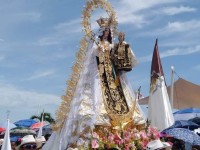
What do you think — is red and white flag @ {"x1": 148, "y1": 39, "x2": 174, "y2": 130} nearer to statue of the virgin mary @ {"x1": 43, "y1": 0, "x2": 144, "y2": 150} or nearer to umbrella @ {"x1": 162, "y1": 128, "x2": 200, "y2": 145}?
statue of the virgin mary @ {"x1": 43, "y1": 0, "x2": 144, "y2": 150}

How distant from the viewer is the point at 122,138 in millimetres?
10461

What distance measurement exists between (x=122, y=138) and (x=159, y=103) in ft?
14.4

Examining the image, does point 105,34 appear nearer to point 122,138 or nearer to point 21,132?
point 122,138

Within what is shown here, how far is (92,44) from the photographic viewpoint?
476 inches

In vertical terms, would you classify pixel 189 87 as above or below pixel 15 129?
above

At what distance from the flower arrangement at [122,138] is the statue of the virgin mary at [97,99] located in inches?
8.8

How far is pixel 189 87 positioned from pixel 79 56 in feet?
32.9

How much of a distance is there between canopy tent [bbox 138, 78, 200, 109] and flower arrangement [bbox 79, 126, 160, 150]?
29.2 feet

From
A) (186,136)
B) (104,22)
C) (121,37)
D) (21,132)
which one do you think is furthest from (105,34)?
(21,132)

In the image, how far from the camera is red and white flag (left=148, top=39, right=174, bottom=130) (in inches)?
550

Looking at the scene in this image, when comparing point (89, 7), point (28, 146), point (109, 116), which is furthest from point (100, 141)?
point (89, 7)

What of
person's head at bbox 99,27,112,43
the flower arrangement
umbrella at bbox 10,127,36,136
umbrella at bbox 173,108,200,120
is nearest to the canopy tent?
umbrella at bbox 173,108,200,120

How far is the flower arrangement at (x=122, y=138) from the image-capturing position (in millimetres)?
10109

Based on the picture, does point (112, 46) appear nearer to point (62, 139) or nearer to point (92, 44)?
point (92, 44)
